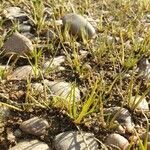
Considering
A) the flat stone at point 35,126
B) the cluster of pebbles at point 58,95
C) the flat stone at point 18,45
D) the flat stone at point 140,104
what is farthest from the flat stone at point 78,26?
the flat stone at point 35,126

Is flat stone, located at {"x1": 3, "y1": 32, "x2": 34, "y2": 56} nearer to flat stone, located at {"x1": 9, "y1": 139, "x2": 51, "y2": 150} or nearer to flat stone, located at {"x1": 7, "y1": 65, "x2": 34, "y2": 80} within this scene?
flat stone, located at {"x1": 7, "y1": 65, "x2": 34, "y2": 80}

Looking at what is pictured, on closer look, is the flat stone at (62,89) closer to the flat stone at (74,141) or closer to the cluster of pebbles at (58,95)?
the cluster of pebbles at (58,95)

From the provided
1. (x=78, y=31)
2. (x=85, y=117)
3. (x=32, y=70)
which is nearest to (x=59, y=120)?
(x=85, y=117)

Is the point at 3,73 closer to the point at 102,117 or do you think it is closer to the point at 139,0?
the point at 102,117

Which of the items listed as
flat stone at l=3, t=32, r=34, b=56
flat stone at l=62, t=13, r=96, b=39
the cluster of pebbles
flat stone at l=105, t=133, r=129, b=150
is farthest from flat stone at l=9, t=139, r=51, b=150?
flat stone at l=62, t=13, r=96, b=39

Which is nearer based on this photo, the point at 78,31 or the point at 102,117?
the point at 102,117

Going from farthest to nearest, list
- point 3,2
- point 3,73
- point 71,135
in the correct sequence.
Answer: point 3,2, point 3,73, point 71,135
